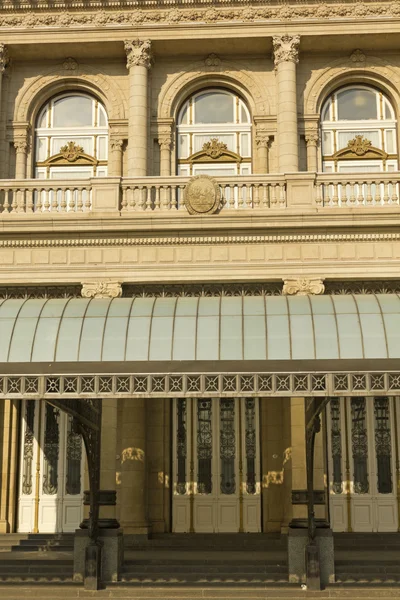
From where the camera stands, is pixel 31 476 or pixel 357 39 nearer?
pixel 31 476

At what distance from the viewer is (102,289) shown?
67.1 ft

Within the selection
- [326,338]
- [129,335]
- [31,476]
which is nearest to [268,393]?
[326,338]

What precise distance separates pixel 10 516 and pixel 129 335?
838 centimetres

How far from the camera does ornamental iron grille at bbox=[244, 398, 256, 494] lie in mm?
22438

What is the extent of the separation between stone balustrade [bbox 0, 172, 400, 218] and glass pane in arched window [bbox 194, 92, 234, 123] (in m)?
4.69

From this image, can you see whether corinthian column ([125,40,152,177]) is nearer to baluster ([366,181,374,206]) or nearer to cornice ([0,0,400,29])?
cornice ([0,0,400,29])

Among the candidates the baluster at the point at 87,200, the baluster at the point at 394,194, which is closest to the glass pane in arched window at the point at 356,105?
the baluster at the point at 394,194

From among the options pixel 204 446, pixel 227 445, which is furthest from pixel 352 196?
pixel 204 446

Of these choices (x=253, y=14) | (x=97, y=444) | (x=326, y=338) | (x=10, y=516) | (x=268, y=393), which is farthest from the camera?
(x=253, y=14)

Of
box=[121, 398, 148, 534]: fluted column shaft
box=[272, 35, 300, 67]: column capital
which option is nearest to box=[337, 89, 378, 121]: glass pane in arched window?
box=[272, 35, 300, 67]: column capital

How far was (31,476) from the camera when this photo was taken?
22828 millimetres

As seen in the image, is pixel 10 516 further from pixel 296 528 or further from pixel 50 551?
pixel 296 528

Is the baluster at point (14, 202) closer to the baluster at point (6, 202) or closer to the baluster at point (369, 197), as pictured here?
the baluster at point (6, 202)

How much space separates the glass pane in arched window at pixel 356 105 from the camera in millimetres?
25219
